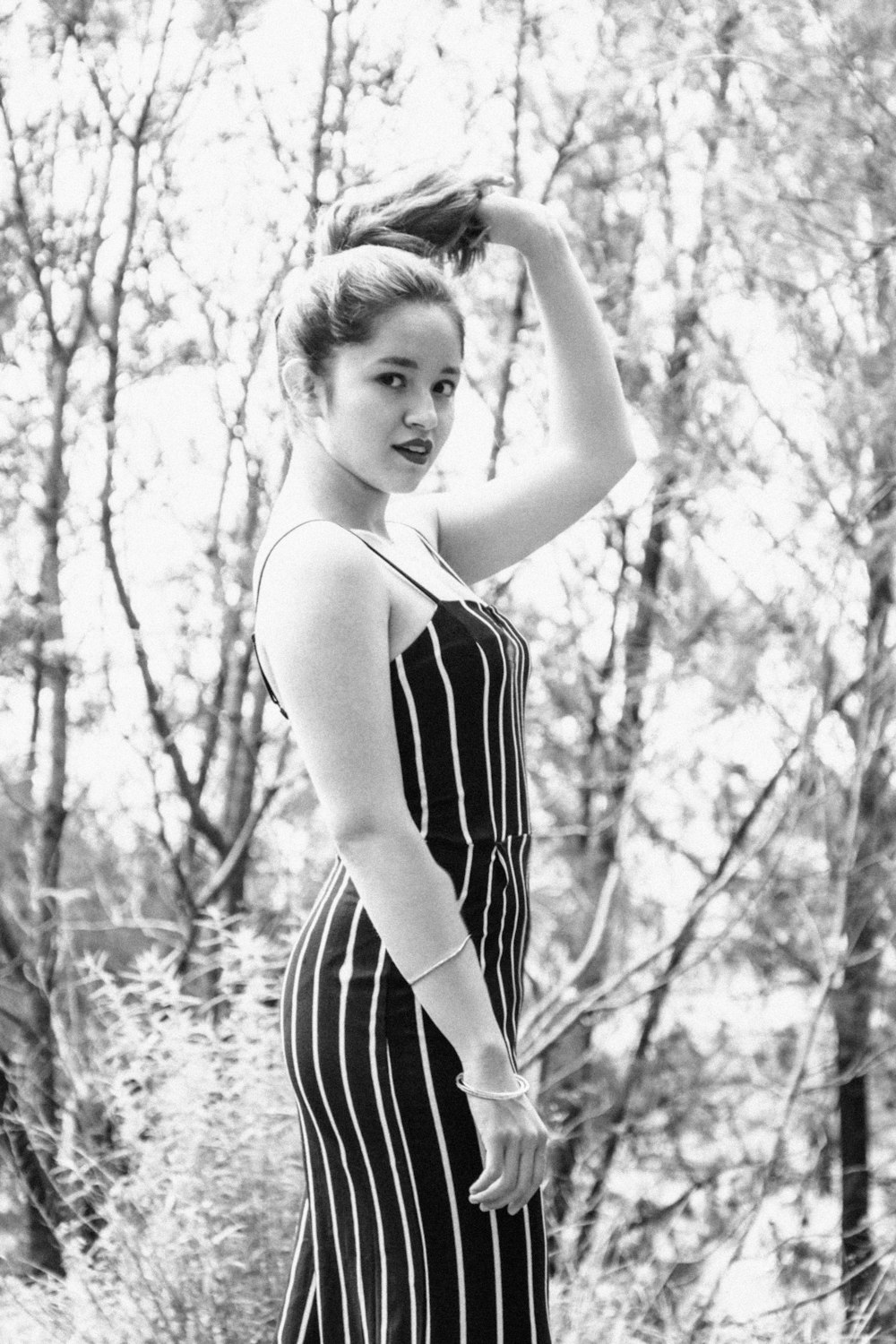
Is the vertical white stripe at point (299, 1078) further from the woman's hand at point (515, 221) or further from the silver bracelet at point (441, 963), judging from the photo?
the woman's hand at point (515, 221)

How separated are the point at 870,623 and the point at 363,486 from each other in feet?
10.5

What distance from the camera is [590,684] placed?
4828 millimetres

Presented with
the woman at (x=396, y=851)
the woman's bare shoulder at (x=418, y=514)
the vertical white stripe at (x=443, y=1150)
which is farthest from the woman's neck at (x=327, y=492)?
the vertical white stripe at (x=443, y=1150)

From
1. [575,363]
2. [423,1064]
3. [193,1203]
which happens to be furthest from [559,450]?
[193,1203]

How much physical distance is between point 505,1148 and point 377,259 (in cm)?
75

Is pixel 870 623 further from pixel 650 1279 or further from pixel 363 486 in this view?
pixel 363 486

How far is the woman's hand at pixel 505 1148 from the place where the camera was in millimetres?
1256

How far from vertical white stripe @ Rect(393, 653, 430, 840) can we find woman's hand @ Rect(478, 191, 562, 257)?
0.48 metres

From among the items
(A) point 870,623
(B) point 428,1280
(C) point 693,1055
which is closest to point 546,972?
(C) point 693,1055

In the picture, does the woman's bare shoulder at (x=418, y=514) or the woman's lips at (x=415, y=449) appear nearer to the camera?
the woman's lips at (x=415, y=449)

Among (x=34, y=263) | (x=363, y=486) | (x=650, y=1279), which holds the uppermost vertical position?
(x=34, y=263)

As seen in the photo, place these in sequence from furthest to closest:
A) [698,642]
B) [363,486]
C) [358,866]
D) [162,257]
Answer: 1. [698,642]
2. [162,257]
3. [363,486]
4. [358,866]

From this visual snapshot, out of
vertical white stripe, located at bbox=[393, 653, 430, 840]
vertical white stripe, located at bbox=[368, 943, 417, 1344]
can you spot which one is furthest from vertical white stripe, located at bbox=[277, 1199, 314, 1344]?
vertical white stripe, located at bbox=[393, 653, 430, 840]

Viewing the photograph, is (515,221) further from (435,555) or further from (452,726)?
(452,726)
